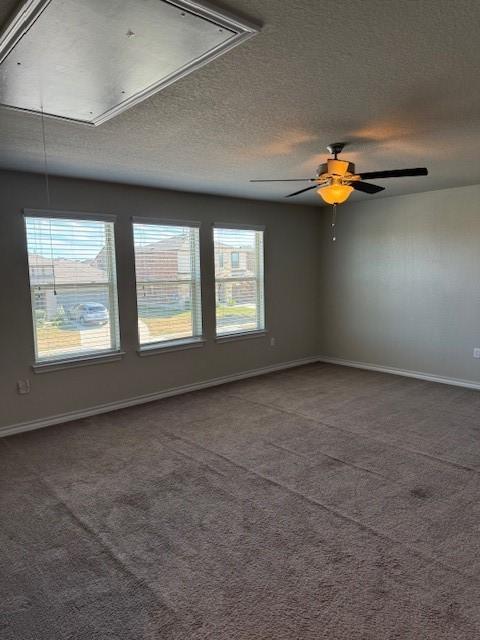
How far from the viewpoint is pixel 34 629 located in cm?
188

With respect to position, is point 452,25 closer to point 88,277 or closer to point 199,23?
point 199,23

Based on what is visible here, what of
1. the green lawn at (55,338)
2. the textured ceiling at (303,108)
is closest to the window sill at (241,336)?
the green lawn at (55,338)

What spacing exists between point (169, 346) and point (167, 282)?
0.76m

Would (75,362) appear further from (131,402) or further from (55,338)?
(131,402)

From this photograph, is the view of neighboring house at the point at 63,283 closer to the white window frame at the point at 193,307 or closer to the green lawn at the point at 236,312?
the white window frame at the point at 193,307

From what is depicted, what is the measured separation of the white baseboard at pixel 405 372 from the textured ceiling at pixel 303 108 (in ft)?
8.39

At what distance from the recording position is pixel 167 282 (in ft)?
16.9

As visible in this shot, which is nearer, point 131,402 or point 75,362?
point 75,362

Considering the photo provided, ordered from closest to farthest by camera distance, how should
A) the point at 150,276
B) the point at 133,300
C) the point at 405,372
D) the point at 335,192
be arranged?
the point at 335,192
the point at 133,300
the point at 150,276
the point at 405,372

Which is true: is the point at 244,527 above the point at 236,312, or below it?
below

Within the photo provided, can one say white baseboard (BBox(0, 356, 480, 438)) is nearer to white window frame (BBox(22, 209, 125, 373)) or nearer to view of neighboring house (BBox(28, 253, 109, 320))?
white window frame (BBox(22, 209, 125, 373))

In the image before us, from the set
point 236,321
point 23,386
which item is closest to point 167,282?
point 236,321

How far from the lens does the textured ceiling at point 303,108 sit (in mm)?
1685

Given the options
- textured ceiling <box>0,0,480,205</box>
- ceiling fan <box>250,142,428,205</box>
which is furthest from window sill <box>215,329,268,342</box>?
ceiling fan <box>250,142,428,205</box>
